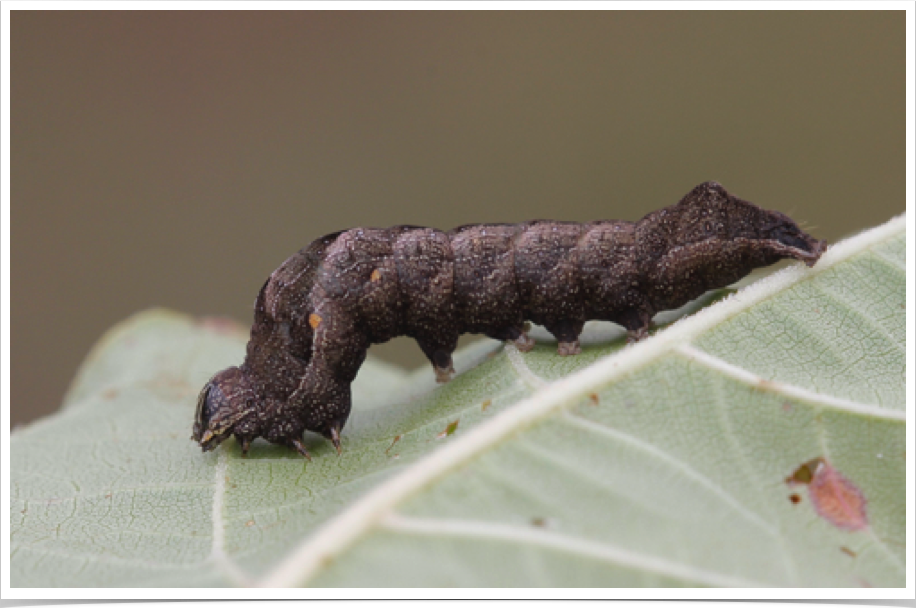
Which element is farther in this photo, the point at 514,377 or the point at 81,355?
the point at 81,355

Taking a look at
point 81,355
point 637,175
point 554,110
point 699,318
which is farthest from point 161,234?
point 699,318

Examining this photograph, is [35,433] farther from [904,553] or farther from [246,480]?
[904,553]

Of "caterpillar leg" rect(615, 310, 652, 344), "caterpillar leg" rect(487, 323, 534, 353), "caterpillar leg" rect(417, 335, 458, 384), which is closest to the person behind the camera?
"caterpillar leg" rect(615, 310, 652, 344)

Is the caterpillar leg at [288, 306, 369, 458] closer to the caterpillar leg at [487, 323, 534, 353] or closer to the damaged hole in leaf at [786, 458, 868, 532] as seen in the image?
the caterpillar leg at [487, 323, 534, 353]

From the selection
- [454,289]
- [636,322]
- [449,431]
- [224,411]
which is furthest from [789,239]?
[224,411]

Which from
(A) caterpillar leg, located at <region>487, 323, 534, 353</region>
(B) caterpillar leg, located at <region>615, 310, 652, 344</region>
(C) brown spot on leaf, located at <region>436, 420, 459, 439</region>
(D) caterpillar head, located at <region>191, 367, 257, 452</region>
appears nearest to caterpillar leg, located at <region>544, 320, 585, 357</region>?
(A) caterpillar leg, located at <region>487, 323, 534, 353</region>
